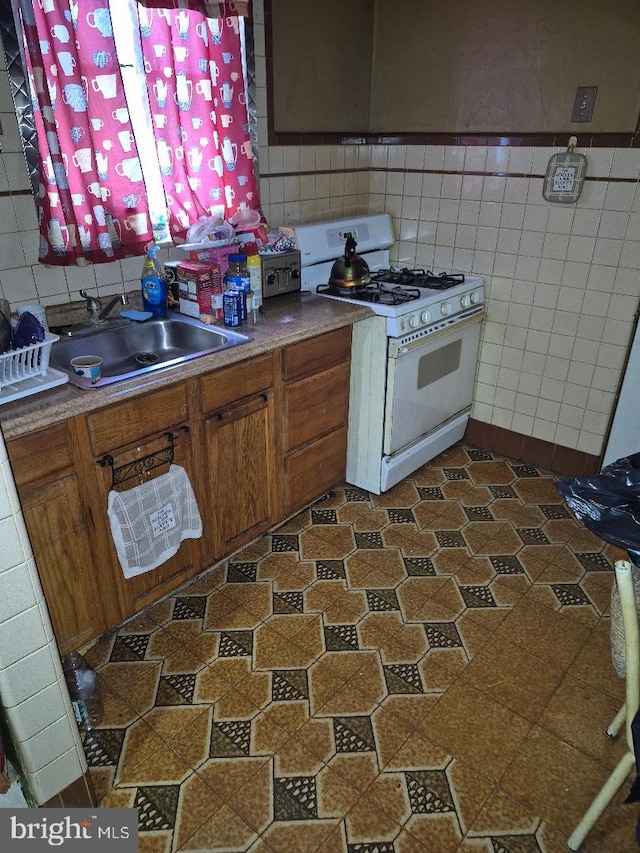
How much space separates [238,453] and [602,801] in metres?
1.54

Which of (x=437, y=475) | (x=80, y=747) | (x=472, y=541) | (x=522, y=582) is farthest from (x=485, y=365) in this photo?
(x=80, y=747)

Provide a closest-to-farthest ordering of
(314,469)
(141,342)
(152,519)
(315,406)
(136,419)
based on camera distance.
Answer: (136,419) → (152,519) → (141,342) → (315,406) → (314,469)

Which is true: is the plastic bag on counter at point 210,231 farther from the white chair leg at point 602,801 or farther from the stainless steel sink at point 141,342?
the white chair leg at point 602,801

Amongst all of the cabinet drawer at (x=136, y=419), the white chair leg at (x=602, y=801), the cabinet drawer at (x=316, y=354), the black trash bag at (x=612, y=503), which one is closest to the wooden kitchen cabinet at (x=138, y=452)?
the cabinet drawer at (x=136, y=419)

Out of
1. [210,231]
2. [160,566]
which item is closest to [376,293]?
[210,231]

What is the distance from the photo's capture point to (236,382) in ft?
7.05

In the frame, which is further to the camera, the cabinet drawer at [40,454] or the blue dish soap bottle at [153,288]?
the blue dish soap bottle at [153,288]

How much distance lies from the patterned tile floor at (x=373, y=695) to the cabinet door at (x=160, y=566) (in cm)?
13

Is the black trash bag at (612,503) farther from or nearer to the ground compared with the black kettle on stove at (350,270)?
nearer to the ground

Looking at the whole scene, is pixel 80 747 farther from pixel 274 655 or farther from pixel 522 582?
pixel 522 582

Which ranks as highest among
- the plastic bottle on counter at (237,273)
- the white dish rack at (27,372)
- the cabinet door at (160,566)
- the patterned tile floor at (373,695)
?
the plastic bottle on counter at (237,273)

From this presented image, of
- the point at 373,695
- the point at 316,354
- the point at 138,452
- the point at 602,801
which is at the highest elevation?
the point at 316,354

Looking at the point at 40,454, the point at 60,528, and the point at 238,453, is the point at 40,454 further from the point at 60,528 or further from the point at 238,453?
the point at 238,453

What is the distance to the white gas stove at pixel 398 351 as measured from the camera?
264 cm
